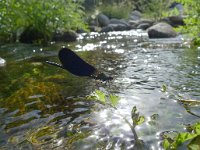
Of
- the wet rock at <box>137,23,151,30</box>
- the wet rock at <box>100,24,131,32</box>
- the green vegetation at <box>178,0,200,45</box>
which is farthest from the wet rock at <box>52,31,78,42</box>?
the green vegetation at <box>178,0,200,45</box>

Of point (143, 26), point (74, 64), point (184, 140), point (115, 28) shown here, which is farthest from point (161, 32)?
point (184, 140)

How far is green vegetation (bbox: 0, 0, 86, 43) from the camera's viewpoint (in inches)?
402

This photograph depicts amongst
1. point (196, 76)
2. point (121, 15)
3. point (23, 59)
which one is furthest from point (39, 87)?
point (121, 15)

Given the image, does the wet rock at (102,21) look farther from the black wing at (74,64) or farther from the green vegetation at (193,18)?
the black wing at (74,64)

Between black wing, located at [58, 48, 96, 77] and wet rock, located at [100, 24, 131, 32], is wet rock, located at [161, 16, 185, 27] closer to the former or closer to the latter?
wet rock, located at [100, 24, 131, 32]

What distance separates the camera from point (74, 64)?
3.13 metres

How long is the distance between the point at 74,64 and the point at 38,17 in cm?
827

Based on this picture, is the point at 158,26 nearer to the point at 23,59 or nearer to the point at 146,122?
the point at 23,59

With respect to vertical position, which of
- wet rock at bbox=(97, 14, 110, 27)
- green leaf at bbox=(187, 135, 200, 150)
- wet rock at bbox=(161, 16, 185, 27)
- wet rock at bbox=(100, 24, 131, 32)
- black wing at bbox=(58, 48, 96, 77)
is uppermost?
wet rock at bbox=(97, 14, 110, 27)

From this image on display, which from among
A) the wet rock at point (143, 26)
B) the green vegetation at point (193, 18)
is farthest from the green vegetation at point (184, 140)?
the wet rock at point (143, 26)

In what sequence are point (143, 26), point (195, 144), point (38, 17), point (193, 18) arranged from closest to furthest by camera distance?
point (195, 144), point (193, 18), point (38, 17), point (143, 26)

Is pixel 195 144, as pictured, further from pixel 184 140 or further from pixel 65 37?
pixel 65 37

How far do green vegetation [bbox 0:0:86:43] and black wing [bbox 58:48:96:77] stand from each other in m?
7.19

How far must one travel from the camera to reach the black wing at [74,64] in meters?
3.06
